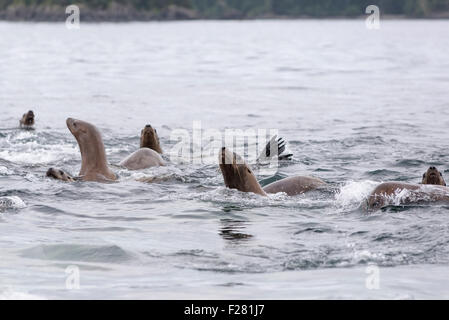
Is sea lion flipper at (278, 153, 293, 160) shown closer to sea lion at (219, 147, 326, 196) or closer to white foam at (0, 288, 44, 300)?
sea lion at (219, 147, 326, 196)

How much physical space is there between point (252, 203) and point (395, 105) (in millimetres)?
13932

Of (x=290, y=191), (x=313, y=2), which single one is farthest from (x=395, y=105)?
(x=313, y=2)

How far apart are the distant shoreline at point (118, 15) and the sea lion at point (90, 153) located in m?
119

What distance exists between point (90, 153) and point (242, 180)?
197 centimetres

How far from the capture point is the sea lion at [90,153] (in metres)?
10.6

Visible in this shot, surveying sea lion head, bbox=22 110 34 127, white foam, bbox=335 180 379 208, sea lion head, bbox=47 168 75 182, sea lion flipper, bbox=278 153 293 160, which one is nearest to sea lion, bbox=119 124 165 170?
sea lion head, bbox=47 168 75 182

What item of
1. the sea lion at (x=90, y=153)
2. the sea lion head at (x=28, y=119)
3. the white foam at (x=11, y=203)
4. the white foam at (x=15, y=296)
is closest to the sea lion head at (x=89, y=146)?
the sea lion at (x=90, y=153)

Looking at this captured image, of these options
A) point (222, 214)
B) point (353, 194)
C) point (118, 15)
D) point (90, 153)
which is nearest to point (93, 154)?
point (90, 153)

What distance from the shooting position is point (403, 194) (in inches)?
353

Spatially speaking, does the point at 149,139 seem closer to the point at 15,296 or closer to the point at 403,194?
the point at 403,194

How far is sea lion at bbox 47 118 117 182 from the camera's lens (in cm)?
1060

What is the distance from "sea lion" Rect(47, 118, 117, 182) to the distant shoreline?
390 feet

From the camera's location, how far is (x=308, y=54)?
48.4 m
